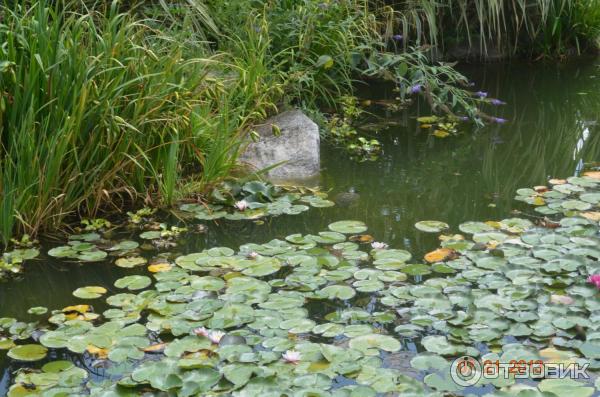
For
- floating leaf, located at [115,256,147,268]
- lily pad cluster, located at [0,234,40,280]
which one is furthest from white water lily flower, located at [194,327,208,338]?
lily pad cluster, located at [0,234,40,280]

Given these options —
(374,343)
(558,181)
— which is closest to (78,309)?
(374,343)

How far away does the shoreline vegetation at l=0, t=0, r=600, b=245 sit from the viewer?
3.78 metres

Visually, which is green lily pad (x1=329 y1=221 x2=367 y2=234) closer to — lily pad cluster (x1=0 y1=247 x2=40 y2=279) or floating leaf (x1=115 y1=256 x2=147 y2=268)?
floating leaf (x1=115 y1=256 x2=147 y2=268)

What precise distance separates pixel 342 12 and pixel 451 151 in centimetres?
124

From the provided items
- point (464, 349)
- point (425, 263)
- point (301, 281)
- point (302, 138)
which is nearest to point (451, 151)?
point (302, 138)

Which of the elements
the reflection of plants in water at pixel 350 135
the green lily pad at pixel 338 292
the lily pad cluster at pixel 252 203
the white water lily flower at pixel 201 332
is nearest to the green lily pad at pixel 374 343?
the green lily pad at pixel 338 292

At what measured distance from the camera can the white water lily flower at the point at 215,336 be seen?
2.79 meters

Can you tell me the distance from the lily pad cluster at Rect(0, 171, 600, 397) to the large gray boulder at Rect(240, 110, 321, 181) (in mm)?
996

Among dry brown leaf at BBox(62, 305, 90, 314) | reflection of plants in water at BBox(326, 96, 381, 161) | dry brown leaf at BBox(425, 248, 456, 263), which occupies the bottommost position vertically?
dry brown leaf at BBox(62, 305, 90, 314)

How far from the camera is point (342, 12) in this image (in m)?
5.75

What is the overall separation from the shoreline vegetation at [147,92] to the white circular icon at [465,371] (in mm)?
1836

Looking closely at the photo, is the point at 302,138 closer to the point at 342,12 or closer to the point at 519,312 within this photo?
the point at 342,12

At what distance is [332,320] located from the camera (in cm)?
301

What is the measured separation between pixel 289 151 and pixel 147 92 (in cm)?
93
